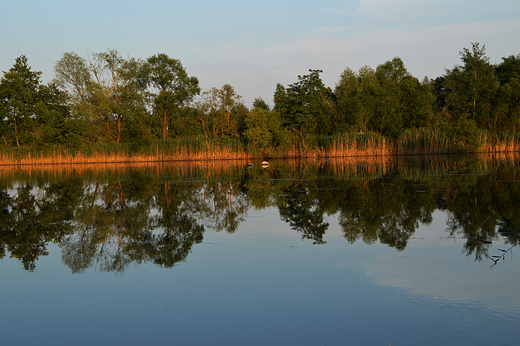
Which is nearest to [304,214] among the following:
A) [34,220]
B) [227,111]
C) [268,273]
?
[268,273]

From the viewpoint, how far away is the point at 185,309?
4.75m

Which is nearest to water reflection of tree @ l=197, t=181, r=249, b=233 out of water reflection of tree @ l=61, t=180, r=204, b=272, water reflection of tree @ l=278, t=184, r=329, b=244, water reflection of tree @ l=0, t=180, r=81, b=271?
water reflection of tree @ l=61, t=180, r=204, b=272

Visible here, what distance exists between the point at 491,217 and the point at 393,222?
6.51 ft

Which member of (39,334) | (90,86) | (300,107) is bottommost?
(39,334)

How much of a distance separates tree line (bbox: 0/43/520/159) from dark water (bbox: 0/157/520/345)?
31730mm

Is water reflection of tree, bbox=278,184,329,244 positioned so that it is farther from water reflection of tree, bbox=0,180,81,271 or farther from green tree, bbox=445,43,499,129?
green tree, bbox=445,43,499,129

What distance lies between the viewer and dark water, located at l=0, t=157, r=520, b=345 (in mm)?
4211

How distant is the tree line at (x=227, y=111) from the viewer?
140ft

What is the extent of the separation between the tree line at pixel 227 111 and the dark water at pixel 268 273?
1249 inches

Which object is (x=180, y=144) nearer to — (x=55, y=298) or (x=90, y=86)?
(x=90, y=86)

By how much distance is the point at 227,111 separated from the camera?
51688 mm

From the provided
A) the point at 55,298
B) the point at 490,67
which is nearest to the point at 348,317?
the point at 55,298

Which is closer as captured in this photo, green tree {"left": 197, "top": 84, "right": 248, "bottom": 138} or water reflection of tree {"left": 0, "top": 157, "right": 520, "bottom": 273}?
water reflection of tree {"left": 0, "top": 157, "right": 520, "bottom": 273}

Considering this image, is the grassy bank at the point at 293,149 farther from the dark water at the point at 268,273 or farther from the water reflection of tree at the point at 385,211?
the dark water at the point at 268,273
